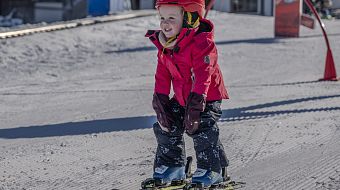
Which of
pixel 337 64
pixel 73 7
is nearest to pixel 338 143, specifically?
pixel 337 64

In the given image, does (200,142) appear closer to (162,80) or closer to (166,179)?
(166,179)

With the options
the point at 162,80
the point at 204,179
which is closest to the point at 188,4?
the point at 162,80

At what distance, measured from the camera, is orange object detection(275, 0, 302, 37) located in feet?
49.4

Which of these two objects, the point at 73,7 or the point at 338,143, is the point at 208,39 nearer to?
the point at 338,143

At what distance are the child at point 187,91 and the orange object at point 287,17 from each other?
10.9 m

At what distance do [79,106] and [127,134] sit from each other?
5.02ft

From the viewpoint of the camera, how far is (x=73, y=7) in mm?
18250

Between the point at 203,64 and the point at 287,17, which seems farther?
the point at 287,17

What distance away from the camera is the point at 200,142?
4.32 m

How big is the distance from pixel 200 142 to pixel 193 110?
313 mm

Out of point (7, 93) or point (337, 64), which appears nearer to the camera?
point (7, 93)

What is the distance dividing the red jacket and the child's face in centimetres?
5

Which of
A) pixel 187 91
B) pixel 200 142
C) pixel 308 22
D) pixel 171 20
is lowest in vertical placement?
pixel 200 142

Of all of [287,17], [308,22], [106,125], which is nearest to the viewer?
[106,125]
